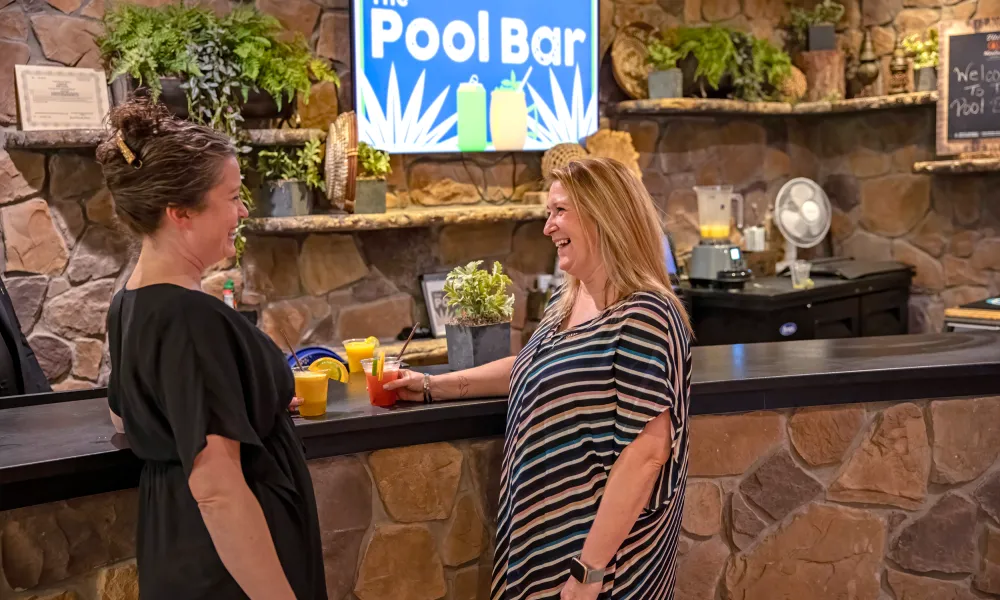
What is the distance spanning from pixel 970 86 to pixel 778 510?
3.49 meters

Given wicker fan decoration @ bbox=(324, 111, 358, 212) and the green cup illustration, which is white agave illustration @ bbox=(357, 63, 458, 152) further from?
wicker fan decoration @ bbox=(324, 111, 358, 212)

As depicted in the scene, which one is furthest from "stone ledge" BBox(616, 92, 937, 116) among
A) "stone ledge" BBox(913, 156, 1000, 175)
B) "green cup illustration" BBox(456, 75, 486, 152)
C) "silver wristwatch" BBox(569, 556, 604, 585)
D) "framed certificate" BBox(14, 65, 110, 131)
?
"silver wristwatch" BBox(569, 556, 604, 585)

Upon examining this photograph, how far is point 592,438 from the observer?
6.08 feet

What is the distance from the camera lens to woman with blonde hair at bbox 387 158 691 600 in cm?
181

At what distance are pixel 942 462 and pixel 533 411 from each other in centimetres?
122

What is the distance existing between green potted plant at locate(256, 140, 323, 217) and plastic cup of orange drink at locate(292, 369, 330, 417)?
2175 mm

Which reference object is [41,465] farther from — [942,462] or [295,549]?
[942,462]

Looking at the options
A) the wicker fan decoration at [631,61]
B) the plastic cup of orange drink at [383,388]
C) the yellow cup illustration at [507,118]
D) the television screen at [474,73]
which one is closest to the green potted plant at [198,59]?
the television screen at [474,73]

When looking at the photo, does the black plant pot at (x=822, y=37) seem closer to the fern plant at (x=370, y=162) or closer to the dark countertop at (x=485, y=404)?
the fern plant at (x=370, y=162)

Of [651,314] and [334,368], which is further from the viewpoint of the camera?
[334,368]

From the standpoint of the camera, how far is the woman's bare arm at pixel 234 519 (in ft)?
4.77

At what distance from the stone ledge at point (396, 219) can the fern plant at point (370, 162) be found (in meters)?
0.19

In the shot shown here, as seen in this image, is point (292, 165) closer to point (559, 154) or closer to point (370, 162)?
point (370, 162)

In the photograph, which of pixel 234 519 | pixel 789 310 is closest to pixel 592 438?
pixel 234 519
